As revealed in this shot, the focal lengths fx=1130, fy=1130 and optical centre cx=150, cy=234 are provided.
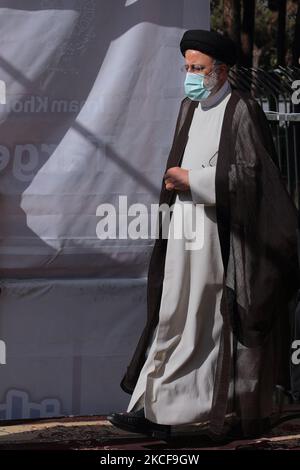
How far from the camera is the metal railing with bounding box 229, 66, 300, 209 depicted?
252 inches

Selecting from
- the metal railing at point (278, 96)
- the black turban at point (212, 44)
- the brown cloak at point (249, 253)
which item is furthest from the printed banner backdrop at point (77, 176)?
the brown cloak at point (249, 253)

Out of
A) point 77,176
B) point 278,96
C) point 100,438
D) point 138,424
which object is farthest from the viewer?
point 278,96

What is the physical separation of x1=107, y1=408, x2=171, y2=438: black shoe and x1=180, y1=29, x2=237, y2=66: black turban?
171cm

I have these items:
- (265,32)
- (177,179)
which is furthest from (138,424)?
(265,32)

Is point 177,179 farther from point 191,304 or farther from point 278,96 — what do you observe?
point 278,96

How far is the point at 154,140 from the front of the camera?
6.05 metres

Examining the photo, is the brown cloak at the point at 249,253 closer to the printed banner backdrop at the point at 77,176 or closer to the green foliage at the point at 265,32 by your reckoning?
the printed banner backdrop at the point at 77,176

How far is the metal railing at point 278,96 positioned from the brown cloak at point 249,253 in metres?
0.99

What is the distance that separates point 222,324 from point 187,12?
5.73 feet

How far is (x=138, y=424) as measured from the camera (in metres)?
5.37

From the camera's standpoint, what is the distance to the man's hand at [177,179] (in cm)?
526

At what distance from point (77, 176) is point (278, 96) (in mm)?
1333

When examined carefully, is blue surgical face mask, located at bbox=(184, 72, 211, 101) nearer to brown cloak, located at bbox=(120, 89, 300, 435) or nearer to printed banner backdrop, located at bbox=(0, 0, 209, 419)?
brown cloak, located at bbox=(120, 89, 300, 435)

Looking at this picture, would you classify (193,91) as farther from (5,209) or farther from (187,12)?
(5,209)
